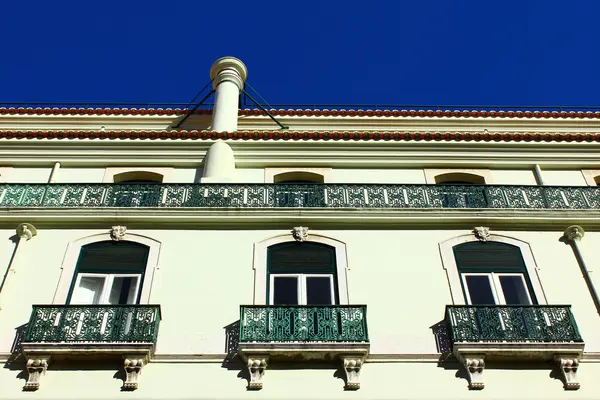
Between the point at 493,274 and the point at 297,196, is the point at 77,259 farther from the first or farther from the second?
the point at 493,274

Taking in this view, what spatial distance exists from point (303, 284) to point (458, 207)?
12.7 feet

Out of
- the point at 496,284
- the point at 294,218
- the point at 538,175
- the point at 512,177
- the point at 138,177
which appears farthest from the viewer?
the point at 138,177

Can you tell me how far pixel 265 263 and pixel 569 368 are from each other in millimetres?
5485

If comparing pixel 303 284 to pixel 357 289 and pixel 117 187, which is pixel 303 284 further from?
pixel 117 187

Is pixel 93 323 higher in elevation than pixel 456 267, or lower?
lower

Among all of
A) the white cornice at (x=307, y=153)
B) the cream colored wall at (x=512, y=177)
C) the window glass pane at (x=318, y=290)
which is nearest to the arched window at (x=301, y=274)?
the window glass pane at (x=318, y=290)

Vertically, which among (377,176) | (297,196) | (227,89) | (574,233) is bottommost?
(574,233)

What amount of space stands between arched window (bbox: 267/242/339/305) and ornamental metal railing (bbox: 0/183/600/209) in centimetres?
131

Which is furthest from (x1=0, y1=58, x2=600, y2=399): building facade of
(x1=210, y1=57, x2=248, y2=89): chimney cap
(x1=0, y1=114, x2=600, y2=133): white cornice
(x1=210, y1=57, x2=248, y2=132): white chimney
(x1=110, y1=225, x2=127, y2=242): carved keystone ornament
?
(x1=210, y1=57, x2=248, y2=89): chimney cap

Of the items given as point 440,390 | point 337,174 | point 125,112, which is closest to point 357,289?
point 440,390

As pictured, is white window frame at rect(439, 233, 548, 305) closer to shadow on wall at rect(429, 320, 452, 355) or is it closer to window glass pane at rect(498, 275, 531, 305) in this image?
window glass pane at rect(498, 275, 531, 305)

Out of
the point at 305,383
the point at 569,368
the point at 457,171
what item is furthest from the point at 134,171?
the point at 569,368

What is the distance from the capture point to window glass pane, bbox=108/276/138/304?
12.4 meters

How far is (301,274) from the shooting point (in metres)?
12.9
